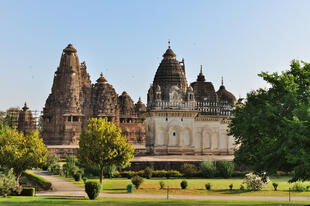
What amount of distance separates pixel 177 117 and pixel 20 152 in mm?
27587

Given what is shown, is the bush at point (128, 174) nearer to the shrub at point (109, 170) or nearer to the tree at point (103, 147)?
the shrub at point (109, 170)

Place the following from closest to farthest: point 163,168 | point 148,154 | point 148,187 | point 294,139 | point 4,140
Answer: point 294,139 → point 148,187 → point 4,140 → point 163,168 → point 148,154

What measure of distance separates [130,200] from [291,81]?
504 inches

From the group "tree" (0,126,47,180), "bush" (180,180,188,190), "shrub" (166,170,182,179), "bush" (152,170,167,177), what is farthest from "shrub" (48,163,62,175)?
"bush" (180,180,188,190)

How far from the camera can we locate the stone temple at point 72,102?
89.3 m

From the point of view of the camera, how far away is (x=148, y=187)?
3966 cm

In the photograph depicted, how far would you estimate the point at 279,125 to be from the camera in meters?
25.4

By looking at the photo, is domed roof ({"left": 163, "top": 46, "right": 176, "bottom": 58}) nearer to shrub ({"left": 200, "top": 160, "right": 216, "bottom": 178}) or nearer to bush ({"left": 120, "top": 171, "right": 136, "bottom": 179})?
shrub ({"left": 200, "top": 160, "right": 216, "bottom": 178})

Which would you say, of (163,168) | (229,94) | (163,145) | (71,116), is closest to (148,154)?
(163,145)

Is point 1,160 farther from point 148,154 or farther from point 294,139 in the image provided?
point 294,139

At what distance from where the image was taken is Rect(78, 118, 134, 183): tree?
42562mm

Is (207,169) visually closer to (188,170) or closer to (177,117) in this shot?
(188,170)

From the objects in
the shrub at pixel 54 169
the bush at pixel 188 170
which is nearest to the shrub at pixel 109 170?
the shrub at pixel 54 169

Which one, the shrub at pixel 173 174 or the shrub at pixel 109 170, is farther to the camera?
the shrub at pixel 173 174
